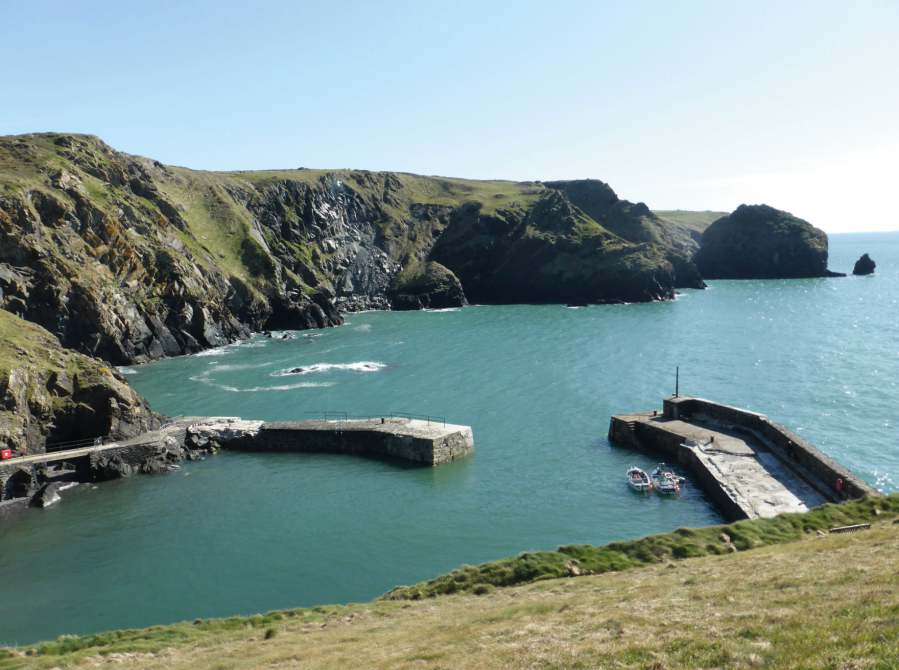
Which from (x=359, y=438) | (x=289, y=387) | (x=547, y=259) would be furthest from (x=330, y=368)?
(x=547, y=259)

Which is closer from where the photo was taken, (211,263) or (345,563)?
(345,563)

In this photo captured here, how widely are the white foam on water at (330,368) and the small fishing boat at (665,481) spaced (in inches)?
1788

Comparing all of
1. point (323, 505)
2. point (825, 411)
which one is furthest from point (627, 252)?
point (323, 505)

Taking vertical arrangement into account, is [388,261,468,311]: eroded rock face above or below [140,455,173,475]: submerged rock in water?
above

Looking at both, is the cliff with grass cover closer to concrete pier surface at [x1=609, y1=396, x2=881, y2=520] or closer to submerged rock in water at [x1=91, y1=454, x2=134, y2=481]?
submerged rock in water at [x1=91, y1=454, x2=134, y2=481]

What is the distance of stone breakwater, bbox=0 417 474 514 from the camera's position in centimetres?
4106

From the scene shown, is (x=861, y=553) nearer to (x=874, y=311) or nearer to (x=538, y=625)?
(x=538, y=625)

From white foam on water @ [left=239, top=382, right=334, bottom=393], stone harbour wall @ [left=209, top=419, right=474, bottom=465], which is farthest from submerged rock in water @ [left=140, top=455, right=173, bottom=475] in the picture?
white foam on water @ [left=239, top=382, right=334, bottom=393]

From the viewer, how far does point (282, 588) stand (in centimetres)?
2852

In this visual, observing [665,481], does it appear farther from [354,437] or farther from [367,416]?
[367,416]

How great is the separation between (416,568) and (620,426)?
80.7 ft

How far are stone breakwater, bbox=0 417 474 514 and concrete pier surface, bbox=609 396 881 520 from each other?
50.1 ft

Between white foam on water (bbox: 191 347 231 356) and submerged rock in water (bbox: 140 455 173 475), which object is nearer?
submerged rock in water (bbox: 140 455 173 475)

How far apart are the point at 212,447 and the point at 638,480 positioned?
34193 millimetres
